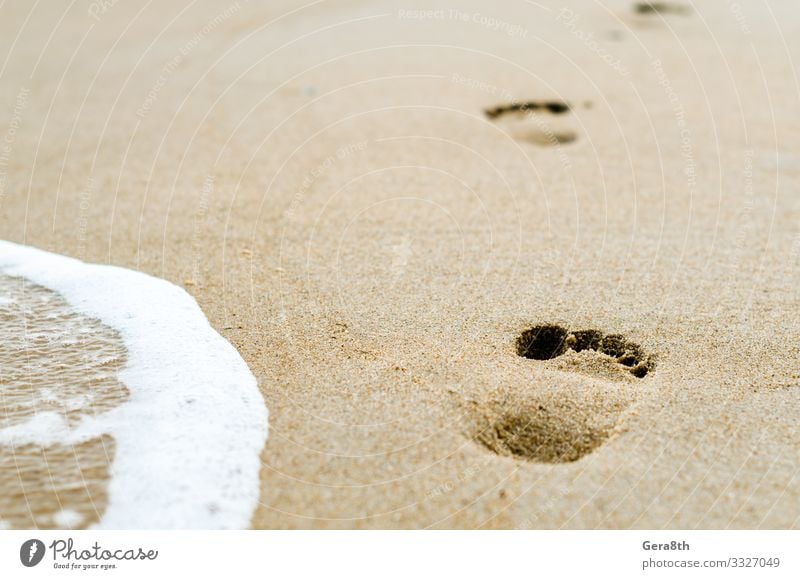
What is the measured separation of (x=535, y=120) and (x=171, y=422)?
11.0 ft

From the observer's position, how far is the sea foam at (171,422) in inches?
94.0

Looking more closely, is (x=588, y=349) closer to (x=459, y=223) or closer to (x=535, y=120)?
(x=459, y=223)

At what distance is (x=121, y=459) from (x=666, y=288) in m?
2.43

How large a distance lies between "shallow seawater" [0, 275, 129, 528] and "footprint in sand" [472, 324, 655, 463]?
1319 millimetres

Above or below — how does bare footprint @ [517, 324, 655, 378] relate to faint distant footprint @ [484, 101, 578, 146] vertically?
below

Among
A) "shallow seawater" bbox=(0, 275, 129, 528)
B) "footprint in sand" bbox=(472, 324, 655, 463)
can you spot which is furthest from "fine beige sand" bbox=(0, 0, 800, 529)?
"shallow seawater" bbox=(0, 275, 129, 528)

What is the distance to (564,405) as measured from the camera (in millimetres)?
2689

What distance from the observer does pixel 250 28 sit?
20.5 feet

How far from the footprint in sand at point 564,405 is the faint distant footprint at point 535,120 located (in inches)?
83.8

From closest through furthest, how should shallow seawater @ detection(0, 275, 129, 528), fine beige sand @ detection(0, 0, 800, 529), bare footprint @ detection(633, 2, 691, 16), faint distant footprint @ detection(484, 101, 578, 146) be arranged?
shallow seawater @ detection(0, 275, 129, 528)
fine beige sand @ detection(0, 0, 800, 529)
faint distant footprint @ detection(484, 101, 578, 146)
bare footprint @ detection(633, 2, 691, 16)

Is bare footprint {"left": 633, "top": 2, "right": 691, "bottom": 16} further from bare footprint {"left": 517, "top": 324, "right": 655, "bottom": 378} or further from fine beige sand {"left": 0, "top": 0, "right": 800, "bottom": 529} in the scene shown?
bare footprint {"left": 517, "top": 324, "right": 655, "bottom": 378}

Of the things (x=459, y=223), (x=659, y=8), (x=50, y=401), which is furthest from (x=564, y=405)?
(x=659, y=8)

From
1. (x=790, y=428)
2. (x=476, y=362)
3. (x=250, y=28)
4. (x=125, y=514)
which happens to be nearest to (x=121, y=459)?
(x=125, y=514)

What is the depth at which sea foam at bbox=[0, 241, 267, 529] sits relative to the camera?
7.83ft
